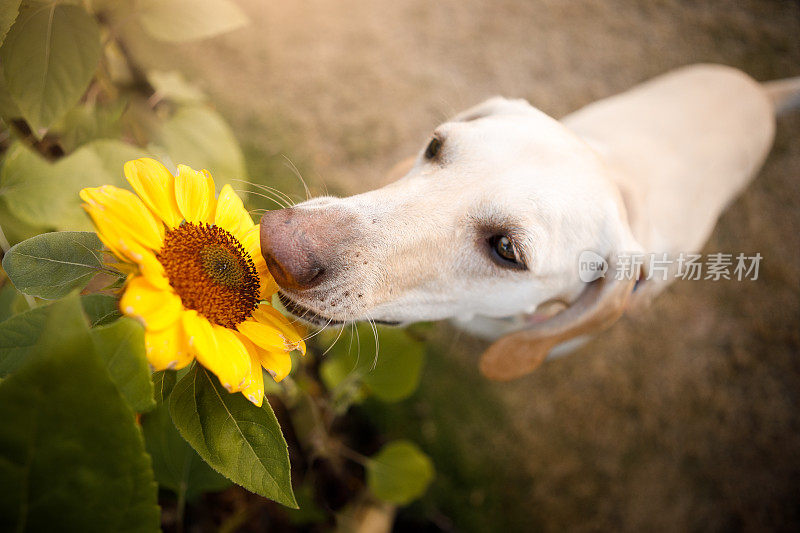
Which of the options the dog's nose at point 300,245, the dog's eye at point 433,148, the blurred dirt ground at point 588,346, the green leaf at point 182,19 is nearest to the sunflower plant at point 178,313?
the dog's nose at point 300,245

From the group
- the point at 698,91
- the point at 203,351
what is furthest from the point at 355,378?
the point at 698,91

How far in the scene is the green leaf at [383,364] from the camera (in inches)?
63.0

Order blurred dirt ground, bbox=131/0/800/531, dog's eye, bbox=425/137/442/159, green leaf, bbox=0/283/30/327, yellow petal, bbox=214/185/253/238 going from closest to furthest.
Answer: yellow petal, bbox=214/185/253/238, green leaf, bbox=0/283/30/327, dog's eye, bbox=425/137/442/159, blurred dirt ground, bbox=131/0/800/531

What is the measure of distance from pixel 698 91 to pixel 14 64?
2.86 m

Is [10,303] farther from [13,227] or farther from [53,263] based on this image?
[53,263]

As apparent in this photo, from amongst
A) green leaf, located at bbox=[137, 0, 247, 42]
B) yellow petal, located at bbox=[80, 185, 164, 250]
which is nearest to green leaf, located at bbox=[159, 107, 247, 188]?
green leaf, located at bbox=[137, 0, 247, 42]

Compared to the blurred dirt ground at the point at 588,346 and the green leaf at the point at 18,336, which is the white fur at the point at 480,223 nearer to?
the green leaf at the point at 18,336

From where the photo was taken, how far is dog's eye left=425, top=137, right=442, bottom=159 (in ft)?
5.06

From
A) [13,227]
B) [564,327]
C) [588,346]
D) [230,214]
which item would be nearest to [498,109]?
[564,327]

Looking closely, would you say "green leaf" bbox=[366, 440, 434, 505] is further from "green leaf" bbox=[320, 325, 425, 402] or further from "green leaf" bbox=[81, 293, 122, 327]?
"green leaf" bbox=[81, 293, 122, 327]

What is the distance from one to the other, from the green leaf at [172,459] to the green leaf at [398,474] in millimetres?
699

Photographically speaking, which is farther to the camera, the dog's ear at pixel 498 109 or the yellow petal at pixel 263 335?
the dog's ear at pixel 498 109

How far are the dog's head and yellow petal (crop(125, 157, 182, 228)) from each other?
0.36 m

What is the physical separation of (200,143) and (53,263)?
785 mm
